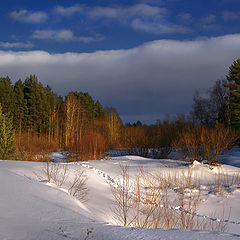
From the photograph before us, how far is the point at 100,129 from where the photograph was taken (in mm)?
34438

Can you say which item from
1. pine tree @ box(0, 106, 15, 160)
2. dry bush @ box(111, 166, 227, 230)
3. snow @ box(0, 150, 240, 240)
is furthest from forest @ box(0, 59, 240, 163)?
snow @ box(0, 150, 240, 240)

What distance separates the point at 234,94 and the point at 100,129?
54.2ft

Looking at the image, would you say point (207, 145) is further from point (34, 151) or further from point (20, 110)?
point (20, 110)

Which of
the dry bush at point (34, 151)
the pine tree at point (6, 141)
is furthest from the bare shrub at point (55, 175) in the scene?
the dry bush at point (34, 151)

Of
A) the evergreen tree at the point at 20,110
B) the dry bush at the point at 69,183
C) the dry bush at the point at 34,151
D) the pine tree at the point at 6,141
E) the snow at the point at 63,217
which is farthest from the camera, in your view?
the evergreen tree at the point at 20,110

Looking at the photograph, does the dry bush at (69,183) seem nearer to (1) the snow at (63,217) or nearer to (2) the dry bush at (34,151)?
(1) the snow at (63,217)

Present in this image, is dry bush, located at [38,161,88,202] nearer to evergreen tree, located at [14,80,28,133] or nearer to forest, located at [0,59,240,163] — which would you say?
forest, located at [0,59,240,163]

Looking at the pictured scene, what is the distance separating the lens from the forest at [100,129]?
1466 centimetres

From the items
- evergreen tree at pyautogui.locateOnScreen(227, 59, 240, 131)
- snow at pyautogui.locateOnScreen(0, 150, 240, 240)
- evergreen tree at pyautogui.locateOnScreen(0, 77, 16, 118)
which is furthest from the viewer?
evergreen tree at pyautogui.locateOnScreen(0, 77, 16, 118)

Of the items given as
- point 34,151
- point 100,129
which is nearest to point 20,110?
point 100,129

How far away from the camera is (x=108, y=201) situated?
7.50 m

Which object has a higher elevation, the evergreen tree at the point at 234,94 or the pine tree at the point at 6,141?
the evergreen tree at the point at 234,94

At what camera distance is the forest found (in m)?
14.7

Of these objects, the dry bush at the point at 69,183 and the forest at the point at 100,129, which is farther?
the forest at the point at 100,129
